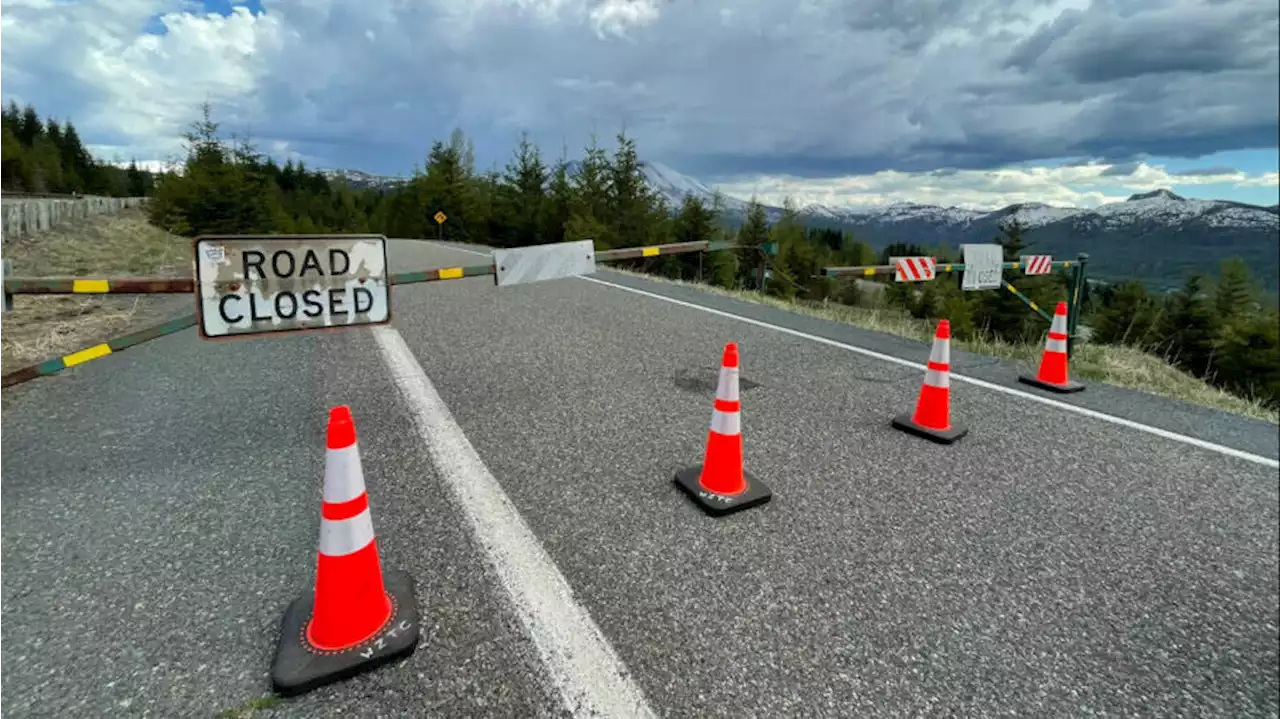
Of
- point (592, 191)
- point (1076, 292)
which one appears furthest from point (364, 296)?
point (592, 191)

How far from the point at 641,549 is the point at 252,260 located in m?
2.52

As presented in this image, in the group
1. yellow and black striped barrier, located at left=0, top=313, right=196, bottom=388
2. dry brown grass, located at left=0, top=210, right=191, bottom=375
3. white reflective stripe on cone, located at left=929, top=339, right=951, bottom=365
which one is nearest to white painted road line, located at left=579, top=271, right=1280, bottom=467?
white reflective stripe on cone, located at left=929, top=339, right=951, bottom=365

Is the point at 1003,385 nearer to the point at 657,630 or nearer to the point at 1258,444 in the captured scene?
the point at 1258,444

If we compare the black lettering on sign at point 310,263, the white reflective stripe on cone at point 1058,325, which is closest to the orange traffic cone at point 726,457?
the black lettering on sign at point 310,263

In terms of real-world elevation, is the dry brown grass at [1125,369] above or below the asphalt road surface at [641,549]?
above

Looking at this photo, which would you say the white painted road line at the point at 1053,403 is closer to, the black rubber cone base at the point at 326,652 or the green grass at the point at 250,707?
the black rubber cone base at the point at 326,652

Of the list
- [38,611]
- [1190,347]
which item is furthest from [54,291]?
[1190,347]

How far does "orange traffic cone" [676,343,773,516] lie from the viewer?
2967 millimetres

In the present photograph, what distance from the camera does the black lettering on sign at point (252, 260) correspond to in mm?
3068

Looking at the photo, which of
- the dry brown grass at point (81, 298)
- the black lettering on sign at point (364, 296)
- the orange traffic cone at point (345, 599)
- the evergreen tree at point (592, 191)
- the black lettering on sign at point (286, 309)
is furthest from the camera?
the evergreen tree at point (592, 191)

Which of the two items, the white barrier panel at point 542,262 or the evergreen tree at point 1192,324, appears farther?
the evergreen tree at point 1192,324

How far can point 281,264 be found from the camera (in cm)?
316

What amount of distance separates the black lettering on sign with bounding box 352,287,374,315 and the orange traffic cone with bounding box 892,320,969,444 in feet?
11.6

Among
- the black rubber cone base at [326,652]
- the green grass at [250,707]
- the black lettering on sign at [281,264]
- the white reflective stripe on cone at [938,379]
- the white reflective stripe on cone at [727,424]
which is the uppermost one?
the black lettering on sign at [281,264]
